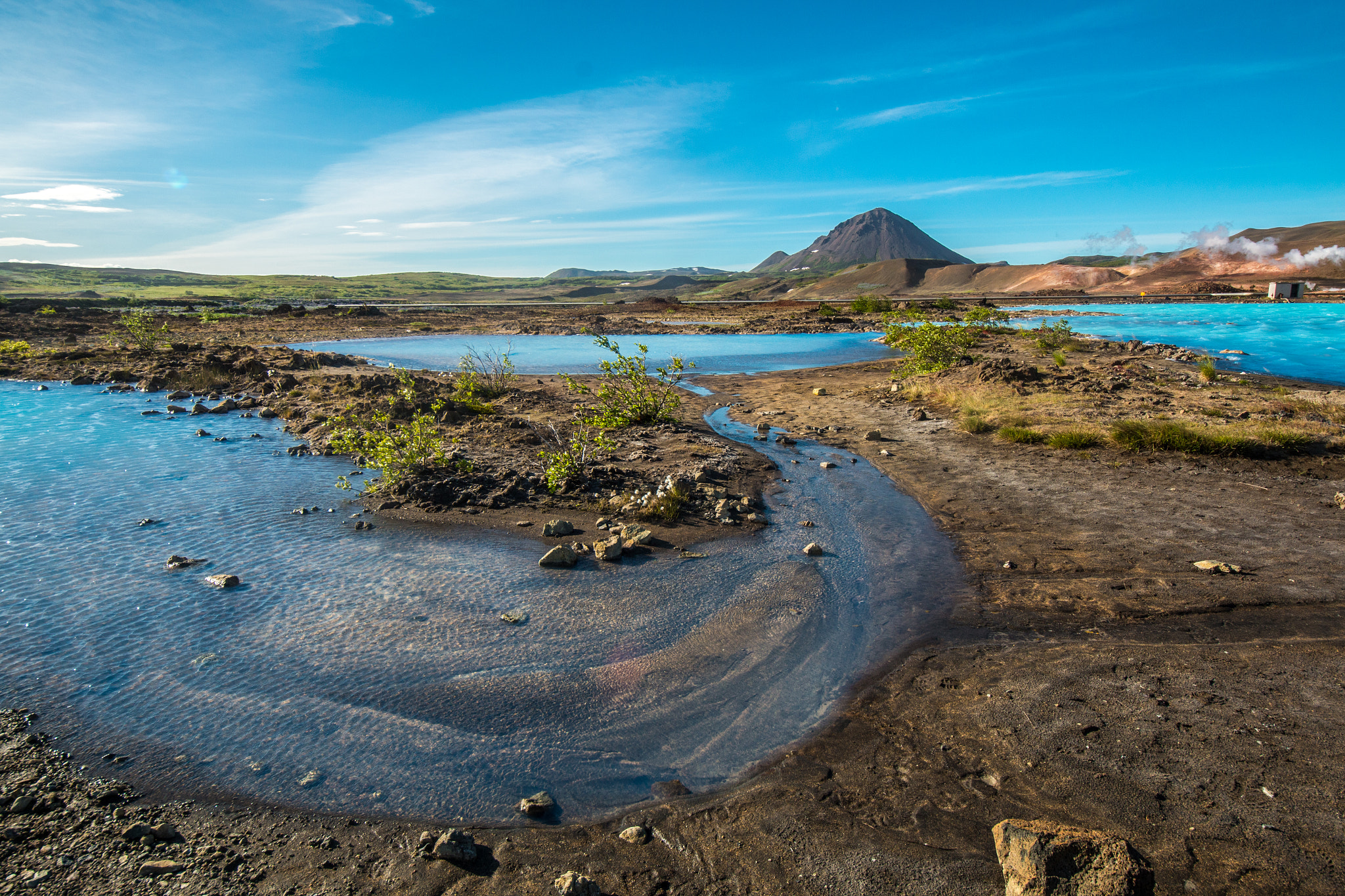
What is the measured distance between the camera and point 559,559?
799 cm

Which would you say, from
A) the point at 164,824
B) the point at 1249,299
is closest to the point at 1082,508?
the point at 164,824

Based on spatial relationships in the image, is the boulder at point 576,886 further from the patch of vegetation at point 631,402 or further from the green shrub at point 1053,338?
the green shrub at point 1053,338

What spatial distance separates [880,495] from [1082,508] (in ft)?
9.62

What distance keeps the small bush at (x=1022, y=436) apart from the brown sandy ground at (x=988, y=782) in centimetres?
543

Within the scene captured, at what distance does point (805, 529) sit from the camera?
9422 millimetres

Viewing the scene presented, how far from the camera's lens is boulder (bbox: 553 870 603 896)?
341 centimetres

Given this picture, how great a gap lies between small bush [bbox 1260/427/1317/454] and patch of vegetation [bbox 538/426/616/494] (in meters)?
12.0

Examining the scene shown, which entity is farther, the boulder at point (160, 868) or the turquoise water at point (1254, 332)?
the turquoise water at point (1254, 332)

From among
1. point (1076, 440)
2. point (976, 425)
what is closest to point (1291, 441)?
point (1076, 440)

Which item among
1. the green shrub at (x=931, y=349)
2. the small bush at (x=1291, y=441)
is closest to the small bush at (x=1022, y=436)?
the small bush at (x=1291, y=441)

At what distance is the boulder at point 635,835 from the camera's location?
12.7 ft

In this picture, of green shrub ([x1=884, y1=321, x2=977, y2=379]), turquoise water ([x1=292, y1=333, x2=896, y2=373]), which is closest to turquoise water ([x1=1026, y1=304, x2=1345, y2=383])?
green shrub ([x1=884, y1=321, x2=977, y2=379])

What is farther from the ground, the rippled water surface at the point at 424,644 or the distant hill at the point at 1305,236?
the distant hill at the point at 1305,236

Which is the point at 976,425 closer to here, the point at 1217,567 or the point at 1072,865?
the point at 1217,567
